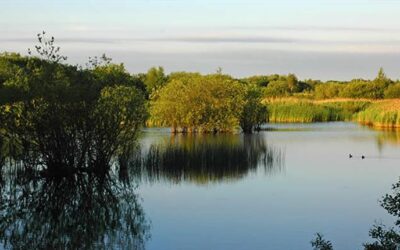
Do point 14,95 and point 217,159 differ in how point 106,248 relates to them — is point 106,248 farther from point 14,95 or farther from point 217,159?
point 217,159

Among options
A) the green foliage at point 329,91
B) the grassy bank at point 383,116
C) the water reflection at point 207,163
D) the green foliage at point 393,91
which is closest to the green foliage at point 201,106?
the grassy bank at point 383,116

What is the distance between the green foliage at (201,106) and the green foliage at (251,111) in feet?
2.60

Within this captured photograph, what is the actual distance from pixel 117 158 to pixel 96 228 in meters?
9.09

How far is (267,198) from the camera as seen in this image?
58.3ft

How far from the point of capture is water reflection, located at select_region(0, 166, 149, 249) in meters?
13.1

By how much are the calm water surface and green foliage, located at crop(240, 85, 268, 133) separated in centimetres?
1436

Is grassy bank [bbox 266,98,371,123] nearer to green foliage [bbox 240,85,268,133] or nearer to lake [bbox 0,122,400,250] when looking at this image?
green foliage [bbox 240,85,268,133]

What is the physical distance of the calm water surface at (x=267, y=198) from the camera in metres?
13.3

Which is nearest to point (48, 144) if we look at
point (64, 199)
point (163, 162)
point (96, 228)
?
point (64, 199)

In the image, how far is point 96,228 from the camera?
14.3 m

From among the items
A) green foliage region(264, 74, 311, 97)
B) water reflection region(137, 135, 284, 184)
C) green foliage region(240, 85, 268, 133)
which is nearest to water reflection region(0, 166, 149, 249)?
water reflection region(137, 135, 284, 184)

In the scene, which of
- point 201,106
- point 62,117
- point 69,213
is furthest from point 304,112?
point 69,213

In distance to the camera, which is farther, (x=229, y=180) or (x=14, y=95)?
(x=229, y=180)

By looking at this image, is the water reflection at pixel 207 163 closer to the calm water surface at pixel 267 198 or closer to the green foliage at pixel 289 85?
the calm water surface at pixel 267 198
